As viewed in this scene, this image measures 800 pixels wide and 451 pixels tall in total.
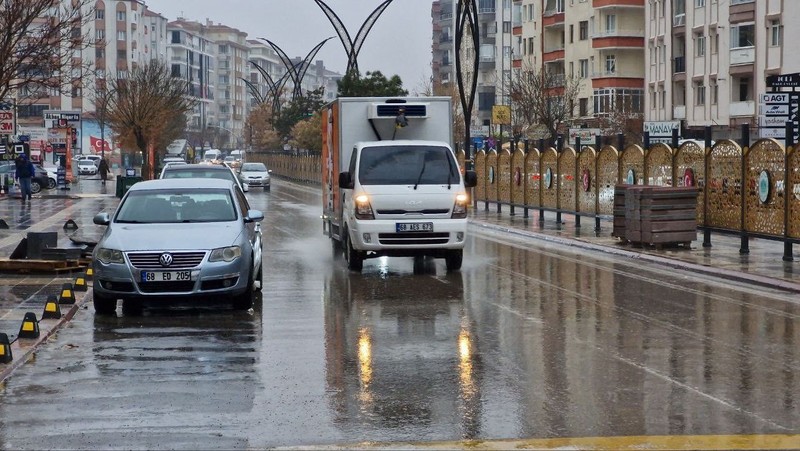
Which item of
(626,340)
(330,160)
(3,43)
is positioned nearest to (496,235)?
(330,160)

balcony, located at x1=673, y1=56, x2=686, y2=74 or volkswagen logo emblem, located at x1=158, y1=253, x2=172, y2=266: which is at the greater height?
balcony, located at x1=673, y1=56, x2=686, y2=74

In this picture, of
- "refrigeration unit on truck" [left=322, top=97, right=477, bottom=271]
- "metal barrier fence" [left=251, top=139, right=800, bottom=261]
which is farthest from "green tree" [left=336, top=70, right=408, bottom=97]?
"refrigeration unit on truck" [left=322, top=97, right=477, bottom=271]

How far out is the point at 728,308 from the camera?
1490cm

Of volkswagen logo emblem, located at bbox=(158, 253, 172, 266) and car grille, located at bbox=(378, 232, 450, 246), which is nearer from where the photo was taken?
volkswagen logo emblem, located at bbox=(158, 253, 172, 266)

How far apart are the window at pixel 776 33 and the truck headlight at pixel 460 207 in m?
43.4

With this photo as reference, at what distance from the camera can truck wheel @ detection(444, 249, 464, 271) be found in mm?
19547

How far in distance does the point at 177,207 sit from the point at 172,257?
5.64 ft

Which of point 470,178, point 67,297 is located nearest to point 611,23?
point 470,178

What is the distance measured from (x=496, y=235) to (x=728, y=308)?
48.0 ft

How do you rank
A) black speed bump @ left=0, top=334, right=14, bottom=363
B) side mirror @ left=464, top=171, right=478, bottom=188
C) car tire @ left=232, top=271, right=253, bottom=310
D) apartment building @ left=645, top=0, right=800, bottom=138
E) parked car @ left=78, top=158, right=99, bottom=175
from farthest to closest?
parked car @ left=78, top=158, right=99, bottom=175, apartment building @ left=645, top=0, right=800, bottom=138, side mirror @ left=464, top=171, right=478, bottom=188, car tire @ left=232, top=271, right=253, bottom=310, black speed bump @ left=0, top=334, right=14, bottom=363

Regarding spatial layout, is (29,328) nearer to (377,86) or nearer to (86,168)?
(377,86)

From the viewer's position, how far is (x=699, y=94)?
68188 mm

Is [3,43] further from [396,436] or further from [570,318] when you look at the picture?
[396,436]

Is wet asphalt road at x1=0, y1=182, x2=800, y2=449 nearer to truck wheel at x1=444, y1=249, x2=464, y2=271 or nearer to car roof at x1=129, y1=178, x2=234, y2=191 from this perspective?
car roof at x1=129, y1=178, x2=234, y2=191
